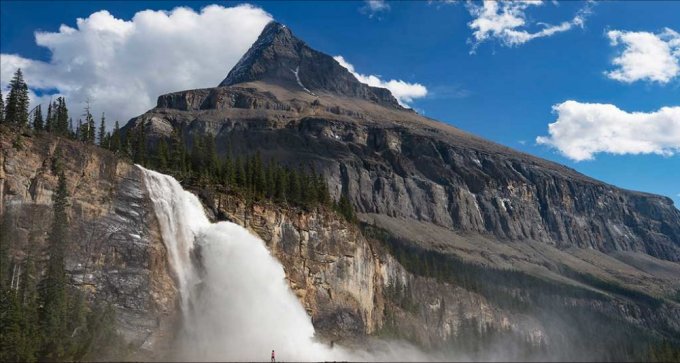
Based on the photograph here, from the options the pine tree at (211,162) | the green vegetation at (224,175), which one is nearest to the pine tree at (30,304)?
the green vegetation at (224,175)

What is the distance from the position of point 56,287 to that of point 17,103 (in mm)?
31867

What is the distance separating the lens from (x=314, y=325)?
96.1 meters

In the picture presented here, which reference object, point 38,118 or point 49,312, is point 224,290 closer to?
point 49,312

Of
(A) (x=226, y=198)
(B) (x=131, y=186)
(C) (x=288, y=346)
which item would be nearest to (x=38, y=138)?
(B) (x=131, y=186)

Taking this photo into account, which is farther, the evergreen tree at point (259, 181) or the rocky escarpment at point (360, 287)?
the evergreen tree at point (259, 181)

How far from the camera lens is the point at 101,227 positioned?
75562 millimetres

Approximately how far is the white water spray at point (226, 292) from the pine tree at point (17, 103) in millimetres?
16272

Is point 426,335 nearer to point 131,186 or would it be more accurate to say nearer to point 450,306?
point 450,306

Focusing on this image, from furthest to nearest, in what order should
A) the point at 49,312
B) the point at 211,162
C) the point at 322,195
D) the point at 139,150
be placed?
the point at 322,195 < the point at 211,162 < the point at 139,150 < the point at 49,312

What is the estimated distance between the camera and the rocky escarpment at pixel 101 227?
231ft

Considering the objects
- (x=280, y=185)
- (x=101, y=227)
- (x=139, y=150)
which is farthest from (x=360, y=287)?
(x=101, y=227)

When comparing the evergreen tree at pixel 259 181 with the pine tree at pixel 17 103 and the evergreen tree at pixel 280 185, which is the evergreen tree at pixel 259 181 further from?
the pine tree at pixel 17 103

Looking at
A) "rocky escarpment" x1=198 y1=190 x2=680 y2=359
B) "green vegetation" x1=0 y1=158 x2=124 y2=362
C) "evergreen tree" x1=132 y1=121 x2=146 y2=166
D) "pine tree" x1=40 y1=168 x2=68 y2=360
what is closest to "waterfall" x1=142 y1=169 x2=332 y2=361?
"rocky escarpment" x1=198 y1=190 x2=680 y2=359

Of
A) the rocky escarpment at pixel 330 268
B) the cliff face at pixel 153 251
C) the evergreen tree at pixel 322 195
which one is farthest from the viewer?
the evergreen tree at pixel 322 195
